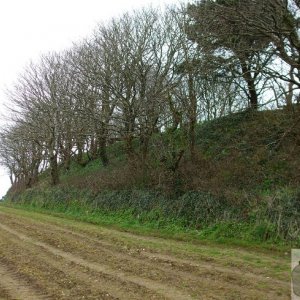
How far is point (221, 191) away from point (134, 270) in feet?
23.5

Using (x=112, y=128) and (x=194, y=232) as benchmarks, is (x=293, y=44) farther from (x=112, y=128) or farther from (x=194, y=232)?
(x=112, y=128)

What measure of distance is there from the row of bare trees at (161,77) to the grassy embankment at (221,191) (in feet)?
4.14

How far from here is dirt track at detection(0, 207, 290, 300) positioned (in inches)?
288

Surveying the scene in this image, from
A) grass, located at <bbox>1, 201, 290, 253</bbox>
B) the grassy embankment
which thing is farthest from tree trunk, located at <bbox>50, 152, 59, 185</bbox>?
grass, located at <bbox>1, 201, 290, 253</bbox>

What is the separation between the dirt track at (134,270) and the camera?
7.31m

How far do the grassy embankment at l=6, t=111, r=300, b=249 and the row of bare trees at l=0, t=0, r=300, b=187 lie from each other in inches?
49.6

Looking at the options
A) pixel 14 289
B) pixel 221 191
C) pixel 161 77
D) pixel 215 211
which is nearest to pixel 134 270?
pixel 14 289

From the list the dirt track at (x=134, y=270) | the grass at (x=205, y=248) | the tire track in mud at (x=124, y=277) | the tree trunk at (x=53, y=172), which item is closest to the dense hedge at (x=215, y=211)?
the grass at (x=205, y=248)

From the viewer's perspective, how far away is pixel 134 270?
9.01 m

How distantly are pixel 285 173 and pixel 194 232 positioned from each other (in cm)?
416

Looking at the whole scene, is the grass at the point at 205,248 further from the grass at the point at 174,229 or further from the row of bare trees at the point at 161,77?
the row of bare trees at the point at 161,77

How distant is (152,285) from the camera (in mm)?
7730

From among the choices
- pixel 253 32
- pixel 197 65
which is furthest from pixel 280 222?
pixel 197 65

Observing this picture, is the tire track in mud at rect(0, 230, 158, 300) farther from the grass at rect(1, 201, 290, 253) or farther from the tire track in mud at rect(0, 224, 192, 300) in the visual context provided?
the grass at rect(1, 201, 290, 253)
